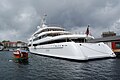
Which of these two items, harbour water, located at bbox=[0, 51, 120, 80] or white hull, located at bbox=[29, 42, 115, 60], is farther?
white hull, located at bbox=[29, 42, 115, 60]

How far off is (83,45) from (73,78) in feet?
40.9

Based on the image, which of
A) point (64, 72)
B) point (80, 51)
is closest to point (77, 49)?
point (80, 51)

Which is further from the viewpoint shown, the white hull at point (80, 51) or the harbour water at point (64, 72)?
the white hull at point (80, 51)

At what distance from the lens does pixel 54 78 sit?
564 inches

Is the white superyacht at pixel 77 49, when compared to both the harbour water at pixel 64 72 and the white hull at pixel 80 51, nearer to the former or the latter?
the white hull at pixel 80 51

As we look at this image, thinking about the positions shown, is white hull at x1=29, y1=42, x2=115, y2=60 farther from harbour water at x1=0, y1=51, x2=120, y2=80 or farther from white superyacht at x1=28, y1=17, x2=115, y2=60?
harbour water at x1=0, y1=51, x2=120, y2=80

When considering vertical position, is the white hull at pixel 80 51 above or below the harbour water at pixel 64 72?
above

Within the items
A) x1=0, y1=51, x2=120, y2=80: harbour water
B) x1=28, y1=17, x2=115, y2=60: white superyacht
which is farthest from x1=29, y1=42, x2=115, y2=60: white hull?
x1=0, y1=51, x2=120, y2=80: harbour water

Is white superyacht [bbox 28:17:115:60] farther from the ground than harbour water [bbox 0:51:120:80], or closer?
farther from the ground

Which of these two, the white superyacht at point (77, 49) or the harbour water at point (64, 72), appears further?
the white superyacht at point (77, 49)

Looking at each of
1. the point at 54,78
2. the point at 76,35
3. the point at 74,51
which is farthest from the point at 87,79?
the point at 76,35

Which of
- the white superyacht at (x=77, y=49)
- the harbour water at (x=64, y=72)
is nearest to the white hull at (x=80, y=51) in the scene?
the white superyacht at (x=77, y=49)

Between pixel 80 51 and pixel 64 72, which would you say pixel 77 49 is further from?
pixel 64 72

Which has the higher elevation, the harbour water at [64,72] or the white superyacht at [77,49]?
the white superyacht at [77,49]
